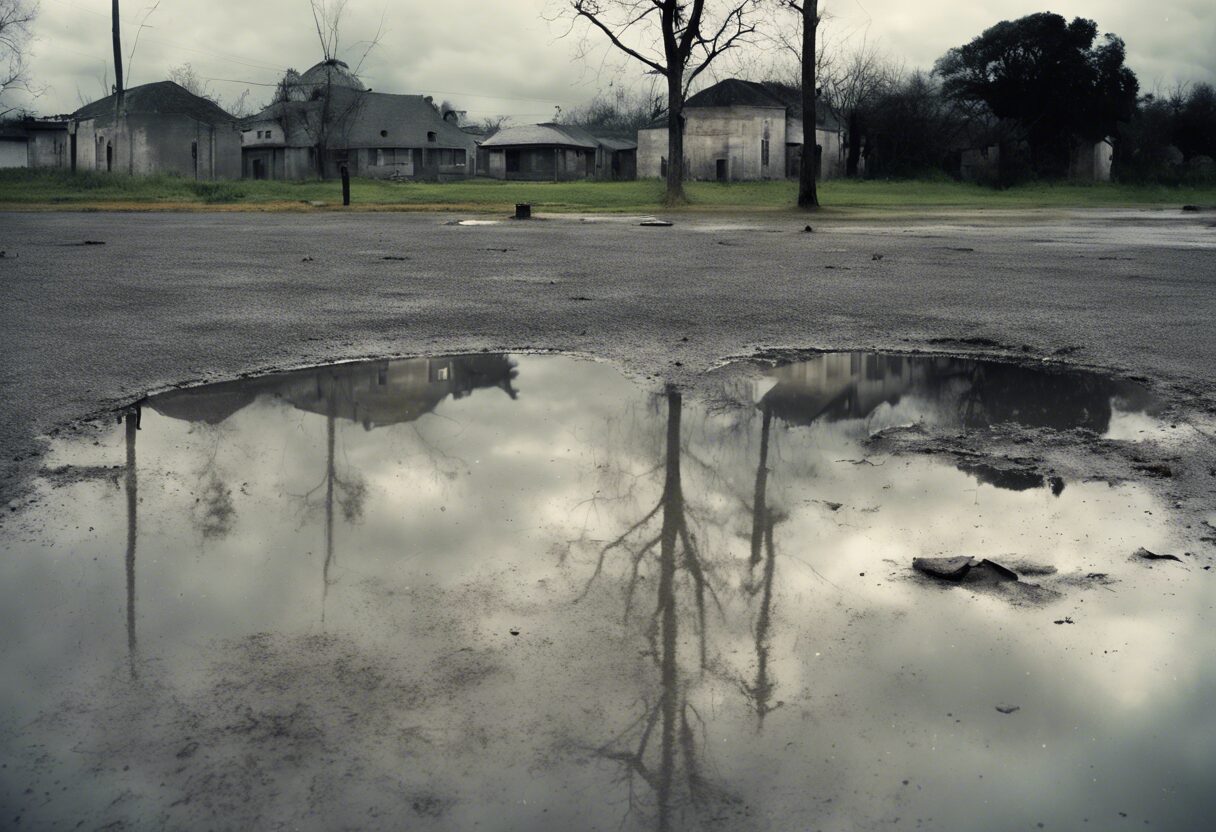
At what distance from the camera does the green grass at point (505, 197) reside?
2895cm

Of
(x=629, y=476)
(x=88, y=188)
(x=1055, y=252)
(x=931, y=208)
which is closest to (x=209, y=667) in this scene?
(x=629, y=476)

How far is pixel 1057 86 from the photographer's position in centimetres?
5681

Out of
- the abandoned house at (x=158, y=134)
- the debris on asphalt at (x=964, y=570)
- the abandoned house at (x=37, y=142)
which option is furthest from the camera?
the abandoned house at (x=37, y=142)

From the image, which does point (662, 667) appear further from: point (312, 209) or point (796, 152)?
point (796, 152)

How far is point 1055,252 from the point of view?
14461 mm

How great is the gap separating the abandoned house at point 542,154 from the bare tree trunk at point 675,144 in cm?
4369

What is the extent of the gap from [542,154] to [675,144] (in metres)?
45.9

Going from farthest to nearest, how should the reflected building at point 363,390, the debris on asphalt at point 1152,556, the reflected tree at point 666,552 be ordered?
the reflected building at point 363,390 < the debris on asphalt at point 1152,556 < the reflected tree at point 666,552

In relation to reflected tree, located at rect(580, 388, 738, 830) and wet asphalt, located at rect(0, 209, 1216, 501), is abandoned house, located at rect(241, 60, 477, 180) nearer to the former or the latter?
wet asphalt, located at rect(0, 209, 1216, 501)

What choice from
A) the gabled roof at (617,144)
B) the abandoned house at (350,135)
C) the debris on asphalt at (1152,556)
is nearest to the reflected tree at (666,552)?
the debris on asphalt at (1152,556)

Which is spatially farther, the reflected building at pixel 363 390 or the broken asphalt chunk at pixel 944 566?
the reflected building at pixel 363 390

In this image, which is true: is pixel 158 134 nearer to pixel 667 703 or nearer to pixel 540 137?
pixel 540 137

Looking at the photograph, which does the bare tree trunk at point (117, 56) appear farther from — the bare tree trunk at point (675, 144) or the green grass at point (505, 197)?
the bare tree trunk at point (675, 144)

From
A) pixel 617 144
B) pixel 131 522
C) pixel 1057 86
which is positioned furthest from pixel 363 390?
pixel 617 144
